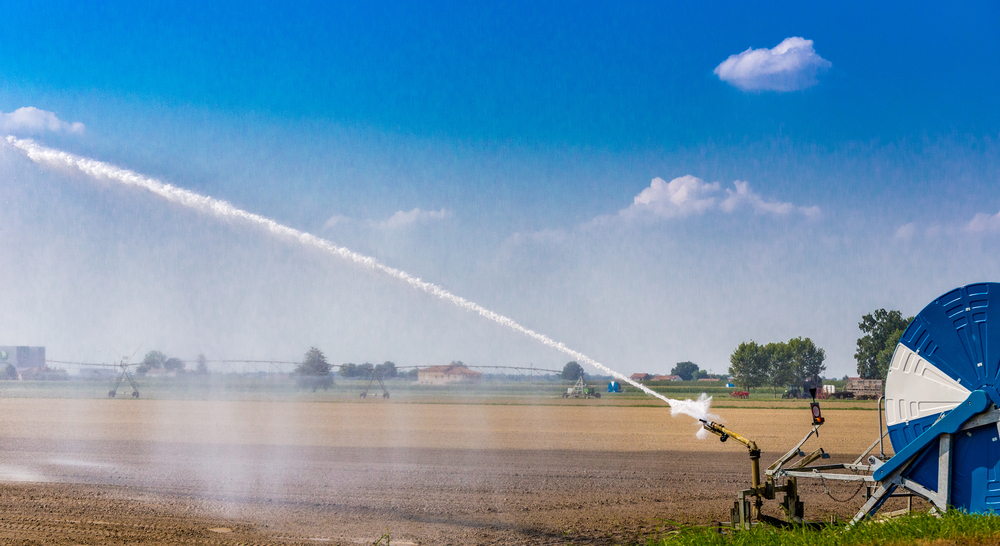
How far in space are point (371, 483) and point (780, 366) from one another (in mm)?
136397

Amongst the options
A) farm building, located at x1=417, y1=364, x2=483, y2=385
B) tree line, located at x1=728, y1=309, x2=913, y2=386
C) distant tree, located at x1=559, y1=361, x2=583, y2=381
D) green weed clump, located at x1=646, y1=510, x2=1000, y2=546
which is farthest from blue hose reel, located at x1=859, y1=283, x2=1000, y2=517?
tree line, located at x1=728, y1=309, x2=913, y2=386

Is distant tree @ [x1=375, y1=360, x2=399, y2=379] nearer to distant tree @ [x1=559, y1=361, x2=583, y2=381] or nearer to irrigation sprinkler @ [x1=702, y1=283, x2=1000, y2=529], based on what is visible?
distant tree @ [x1=559, y1=361, x2=583, y2=381]

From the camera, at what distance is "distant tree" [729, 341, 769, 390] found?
137 m

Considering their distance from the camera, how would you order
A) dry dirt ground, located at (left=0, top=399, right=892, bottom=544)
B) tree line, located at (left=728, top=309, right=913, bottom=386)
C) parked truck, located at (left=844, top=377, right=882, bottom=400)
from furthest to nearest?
tree line, located at (left=728, top=309, right=913, bottom=386) → parked truck, located at (left=844, top=377, right=882, bottom=400) → dry dirt ground, located at (left=0, top=399, right=892, bottom=544)

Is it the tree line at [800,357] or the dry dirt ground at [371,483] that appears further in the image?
the tree line at [800,357]

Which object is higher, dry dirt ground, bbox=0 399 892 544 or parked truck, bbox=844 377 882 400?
dry dirt ground, bbox=0 399 892 544

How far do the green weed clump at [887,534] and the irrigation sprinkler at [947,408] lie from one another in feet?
1.43

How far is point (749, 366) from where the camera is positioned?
144m

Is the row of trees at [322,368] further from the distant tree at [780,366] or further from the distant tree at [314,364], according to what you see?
the distant tree at [780,366]

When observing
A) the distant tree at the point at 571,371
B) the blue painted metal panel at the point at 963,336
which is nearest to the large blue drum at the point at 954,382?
the blue painted metal panel at the point at 963,336

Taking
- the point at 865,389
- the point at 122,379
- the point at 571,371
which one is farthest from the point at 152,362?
the point at 865,389

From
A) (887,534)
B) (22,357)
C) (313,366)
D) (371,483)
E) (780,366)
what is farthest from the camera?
(22,357)

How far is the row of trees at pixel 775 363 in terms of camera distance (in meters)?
137

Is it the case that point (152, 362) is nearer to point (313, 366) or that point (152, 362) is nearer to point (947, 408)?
point (313, 366)
